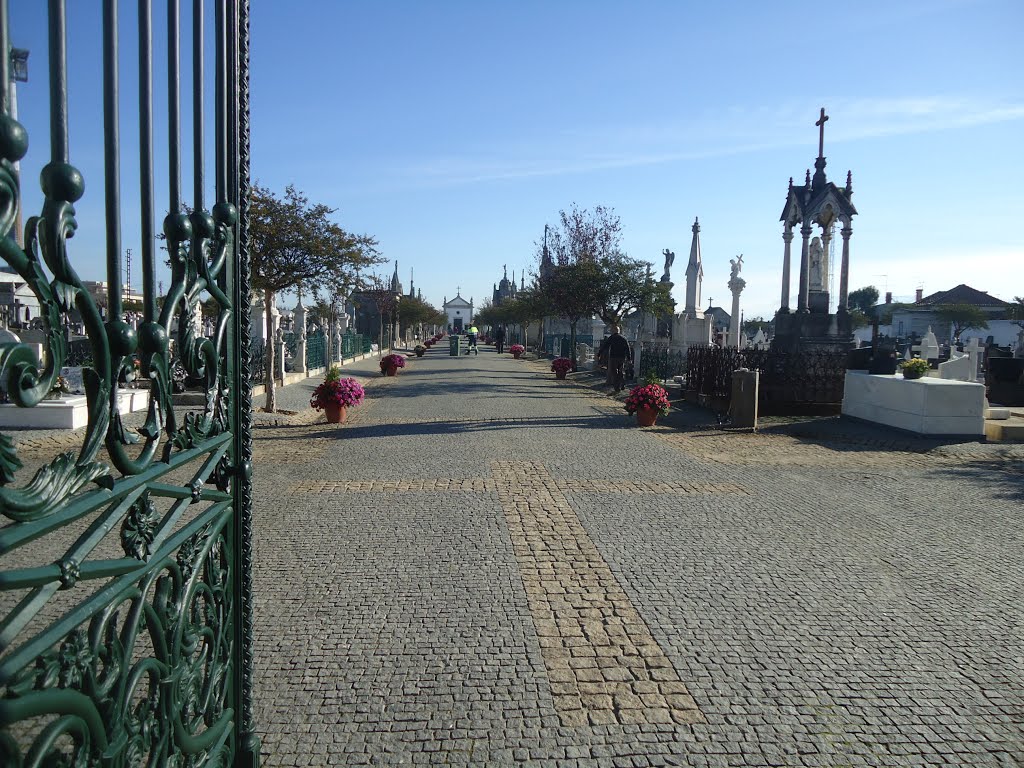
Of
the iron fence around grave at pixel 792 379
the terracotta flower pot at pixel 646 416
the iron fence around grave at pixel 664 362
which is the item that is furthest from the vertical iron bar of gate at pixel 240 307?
the iron fence around grave at pixel 664 362

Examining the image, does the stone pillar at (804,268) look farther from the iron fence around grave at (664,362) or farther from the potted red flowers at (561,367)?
the potted red flowers at (561,367)

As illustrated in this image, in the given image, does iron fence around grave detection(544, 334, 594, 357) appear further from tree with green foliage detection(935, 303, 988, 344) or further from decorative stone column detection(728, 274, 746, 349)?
tree with green foliage detection(935, 303, 988, 344)

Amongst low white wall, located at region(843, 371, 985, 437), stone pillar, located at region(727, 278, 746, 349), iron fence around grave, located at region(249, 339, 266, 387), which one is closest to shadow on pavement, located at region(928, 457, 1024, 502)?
low white wall, located at region(843, 371, 985, 437)

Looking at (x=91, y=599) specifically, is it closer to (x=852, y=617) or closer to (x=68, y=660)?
(x=68, y=660)

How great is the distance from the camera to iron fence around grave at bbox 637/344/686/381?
24672 millimetres

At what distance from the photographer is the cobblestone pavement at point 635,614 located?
11.3ft

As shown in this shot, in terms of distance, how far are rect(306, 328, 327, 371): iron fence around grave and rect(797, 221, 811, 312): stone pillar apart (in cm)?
1497

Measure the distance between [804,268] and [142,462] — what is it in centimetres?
1888

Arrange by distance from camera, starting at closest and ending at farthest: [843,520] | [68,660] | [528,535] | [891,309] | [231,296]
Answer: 1. [68,660]
2. [231,296]
3. [528,535]
4. [843,520]
5. [891,309]

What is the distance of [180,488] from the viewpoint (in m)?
2.20

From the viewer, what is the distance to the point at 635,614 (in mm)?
4898

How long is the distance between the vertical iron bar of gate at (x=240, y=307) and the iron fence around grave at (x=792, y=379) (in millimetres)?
14358

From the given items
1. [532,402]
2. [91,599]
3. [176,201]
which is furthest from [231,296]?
[532,402]

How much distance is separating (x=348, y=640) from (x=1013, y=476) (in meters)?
8.76
